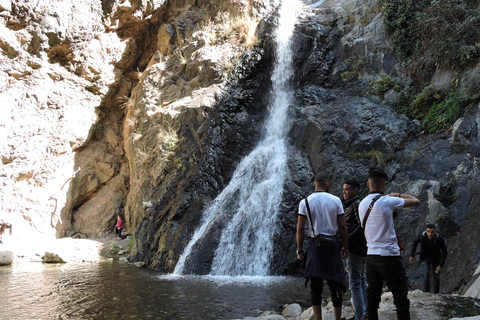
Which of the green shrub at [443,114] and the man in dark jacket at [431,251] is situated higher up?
the green shrub at [443,114]

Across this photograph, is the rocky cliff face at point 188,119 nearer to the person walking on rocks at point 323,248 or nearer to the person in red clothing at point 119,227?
the person in red clothing at point 119,227

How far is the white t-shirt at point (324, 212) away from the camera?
13.2 feet

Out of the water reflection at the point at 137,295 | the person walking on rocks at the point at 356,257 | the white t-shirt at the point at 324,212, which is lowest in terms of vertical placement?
the water reflection at the point at 137,295

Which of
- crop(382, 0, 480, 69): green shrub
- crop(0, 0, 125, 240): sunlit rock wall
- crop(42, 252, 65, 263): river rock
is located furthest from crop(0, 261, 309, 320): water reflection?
crop(382, 0, 480, 69): green shrub

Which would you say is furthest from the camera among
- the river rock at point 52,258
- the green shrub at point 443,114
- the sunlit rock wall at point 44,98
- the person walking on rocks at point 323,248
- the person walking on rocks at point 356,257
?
the sunlit rock wall at point 44,98

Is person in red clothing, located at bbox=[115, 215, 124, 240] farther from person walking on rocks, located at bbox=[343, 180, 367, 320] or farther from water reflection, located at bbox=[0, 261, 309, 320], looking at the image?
person walking on rocks, located at bbox=[343, 180, 367, 320]

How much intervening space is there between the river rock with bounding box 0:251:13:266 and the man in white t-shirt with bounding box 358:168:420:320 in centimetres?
1323

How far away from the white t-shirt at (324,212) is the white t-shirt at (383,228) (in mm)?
420

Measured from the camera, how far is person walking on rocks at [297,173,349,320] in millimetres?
3955

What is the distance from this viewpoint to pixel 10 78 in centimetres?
1677

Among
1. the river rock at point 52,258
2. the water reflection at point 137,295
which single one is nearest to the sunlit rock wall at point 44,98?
the river rock at point 52,258

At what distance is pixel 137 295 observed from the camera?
7.54 m

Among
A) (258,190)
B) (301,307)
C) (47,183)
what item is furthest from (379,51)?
(47,183)

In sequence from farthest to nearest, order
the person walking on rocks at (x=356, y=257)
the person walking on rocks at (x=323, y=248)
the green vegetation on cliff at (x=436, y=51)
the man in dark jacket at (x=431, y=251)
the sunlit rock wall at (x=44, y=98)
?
the sunlit rock wall at (x=44, y=98) < the green vegetation on cliff at (x=436, y=51) < the man in dark jacket at (x=431, y=251) < the person walking on rocks at (x=356, y=257) < the person walking on rocks at (x=323, y=248)
